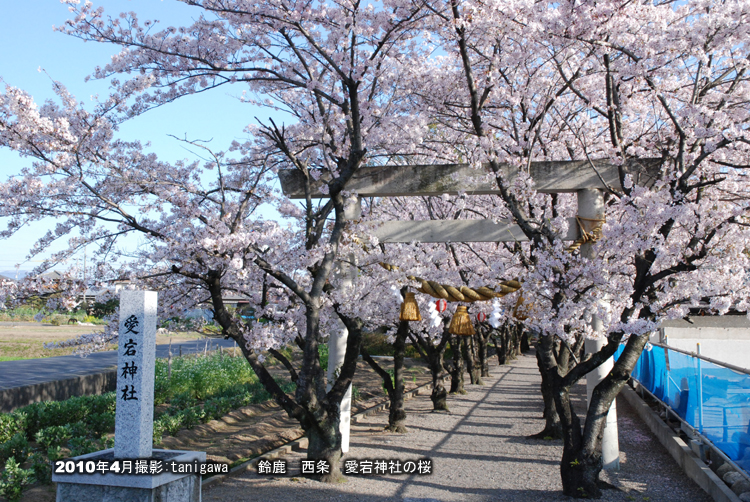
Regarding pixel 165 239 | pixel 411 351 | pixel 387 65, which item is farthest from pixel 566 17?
pixel 411 351

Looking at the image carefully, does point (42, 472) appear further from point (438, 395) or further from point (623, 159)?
point (438, 395)

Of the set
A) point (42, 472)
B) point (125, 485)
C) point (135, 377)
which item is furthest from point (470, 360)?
point (125, 485)

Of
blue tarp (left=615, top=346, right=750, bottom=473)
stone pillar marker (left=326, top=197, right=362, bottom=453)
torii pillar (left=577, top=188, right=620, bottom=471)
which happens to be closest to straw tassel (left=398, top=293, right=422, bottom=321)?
stone pillar marker (left=326, top=197, right=362, bottom=453)

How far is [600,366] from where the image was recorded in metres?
7.34

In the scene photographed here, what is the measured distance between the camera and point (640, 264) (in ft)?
19.3

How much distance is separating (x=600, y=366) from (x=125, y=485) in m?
5.98

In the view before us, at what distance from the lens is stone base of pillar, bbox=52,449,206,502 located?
14.0 feet

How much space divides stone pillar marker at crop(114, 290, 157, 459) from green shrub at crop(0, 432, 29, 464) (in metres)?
3.41

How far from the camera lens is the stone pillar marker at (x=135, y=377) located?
4691 mm

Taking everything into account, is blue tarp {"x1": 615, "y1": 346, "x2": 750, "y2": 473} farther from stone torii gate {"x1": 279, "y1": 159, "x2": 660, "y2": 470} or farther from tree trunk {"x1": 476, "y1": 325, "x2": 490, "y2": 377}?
tree trunk {"x1": 476, "y1": 325, "x2": 490, "y2": 377}

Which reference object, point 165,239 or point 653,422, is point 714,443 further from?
point 165,239

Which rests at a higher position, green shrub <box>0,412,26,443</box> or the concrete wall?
the concrete wall

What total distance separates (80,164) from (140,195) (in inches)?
32.6

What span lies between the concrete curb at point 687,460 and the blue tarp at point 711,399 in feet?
1.07
